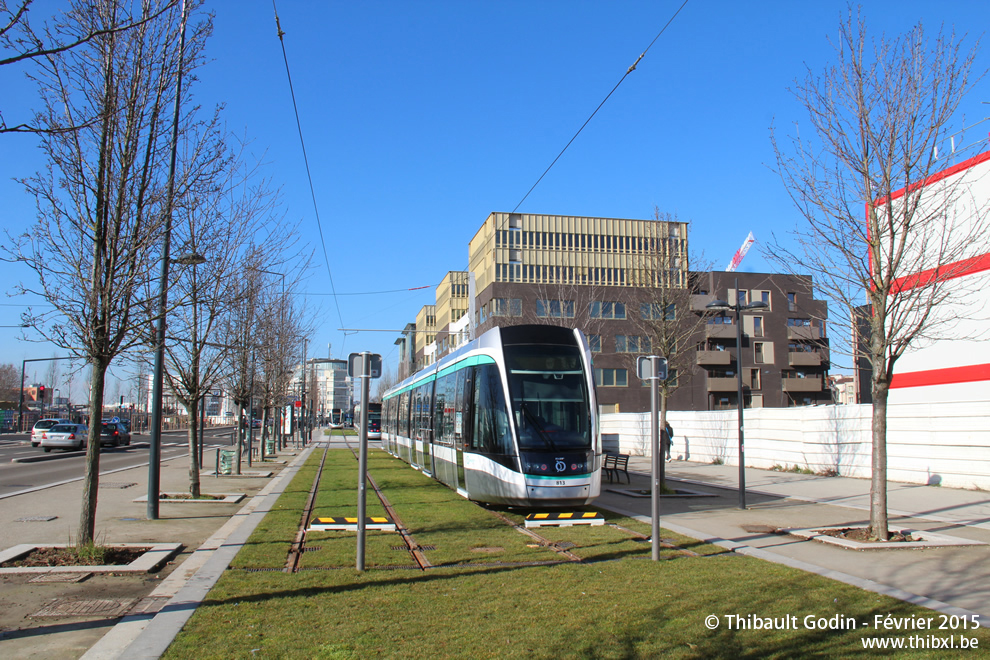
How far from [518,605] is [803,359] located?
6341 cm

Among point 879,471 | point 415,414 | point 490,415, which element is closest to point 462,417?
point 490,415

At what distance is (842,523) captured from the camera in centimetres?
1312

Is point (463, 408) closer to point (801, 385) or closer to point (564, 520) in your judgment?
point (564, 520)

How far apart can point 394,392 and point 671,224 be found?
15392mm

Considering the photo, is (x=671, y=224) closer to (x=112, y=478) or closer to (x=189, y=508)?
(x=189, y=508)

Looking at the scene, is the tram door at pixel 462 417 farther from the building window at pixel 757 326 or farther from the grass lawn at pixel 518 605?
the building window at pixel 757 326

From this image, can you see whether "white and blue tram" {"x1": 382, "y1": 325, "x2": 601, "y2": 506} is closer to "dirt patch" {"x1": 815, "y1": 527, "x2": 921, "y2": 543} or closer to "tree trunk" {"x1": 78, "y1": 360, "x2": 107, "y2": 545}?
"dirt patch" {"x1": 815, "y1": 527, "x2": 921, "y2": 543}

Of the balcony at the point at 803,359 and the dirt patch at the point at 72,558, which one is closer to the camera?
the dirt patch at the point at 72,558

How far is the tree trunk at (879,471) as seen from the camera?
35.3 ft

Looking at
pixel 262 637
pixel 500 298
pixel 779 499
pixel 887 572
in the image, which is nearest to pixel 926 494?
pixel 779 499

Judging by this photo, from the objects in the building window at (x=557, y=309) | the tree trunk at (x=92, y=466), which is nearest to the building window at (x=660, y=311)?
the building window at (x=557, y=309)

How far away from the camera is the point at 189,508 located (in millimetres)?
14938

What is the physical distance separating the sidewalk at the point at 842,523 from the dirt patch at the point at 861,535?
1.57 ft

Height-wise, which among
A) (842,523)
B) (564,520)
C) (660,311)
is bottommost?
(842,523)
